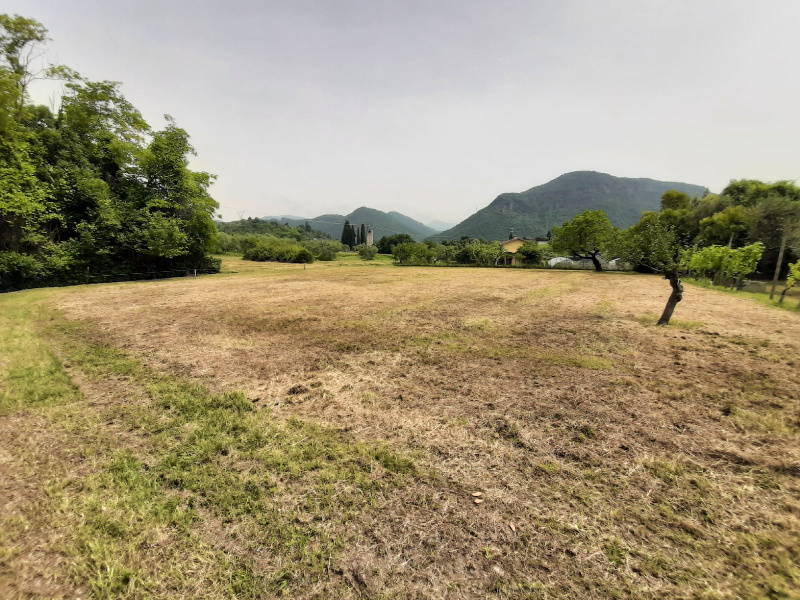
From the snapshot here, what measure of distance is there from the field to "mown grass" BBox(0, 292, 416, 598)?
0.02 m

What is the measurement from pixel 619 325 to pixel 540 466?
11.2 meters

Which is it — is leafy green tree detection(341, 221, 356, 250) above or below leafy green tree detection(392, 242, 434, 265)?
above

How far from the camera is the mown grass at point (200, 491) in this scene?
9.30ft

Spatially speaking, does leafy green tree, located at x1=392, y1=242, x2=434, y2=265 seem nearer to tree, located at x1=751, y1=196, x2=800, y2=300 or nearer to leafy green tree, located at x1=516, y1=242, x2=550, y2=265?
leafy green tree, located at x1=516, y1=242, x2=550, y2=265

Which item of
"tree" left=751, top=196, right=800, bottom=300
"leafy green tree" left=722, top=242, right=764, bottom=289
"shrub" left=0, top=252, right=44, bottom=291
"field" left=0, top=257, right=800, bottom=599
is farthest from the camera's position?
"tree" left=751, top=196, right=800, bottom=300

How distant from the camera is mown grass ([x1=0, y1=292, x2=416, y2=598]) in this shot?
9.30 feet

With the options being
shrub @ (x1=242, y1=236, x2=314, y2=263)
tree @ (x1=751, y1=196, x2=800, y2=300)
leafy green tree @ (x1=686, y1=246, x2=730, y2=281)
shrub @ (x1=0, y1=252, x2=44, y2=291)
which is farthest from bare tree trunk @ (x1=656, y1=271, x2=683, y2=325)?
shrub @ (x1=242, y1=236, x2=314, y2=263)

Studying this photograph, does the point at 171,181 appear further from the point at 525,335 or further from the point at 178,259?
the point at 525,335

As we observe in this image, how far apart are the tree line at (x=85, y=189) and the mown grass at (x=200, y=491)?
86.6 ft

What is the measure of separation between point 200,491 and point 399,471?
8.58ft

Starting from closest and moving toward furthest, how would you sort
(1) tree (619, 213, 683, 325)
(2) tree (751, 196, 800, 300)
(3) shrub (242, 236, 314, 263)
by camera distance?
(1) tree (619, 213, 683, 325), (2) tree (751, 196, 800, 300), (3) shrub (242, 236, 314, 263)

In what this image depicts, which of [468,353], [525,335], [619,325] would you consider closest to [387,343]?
[468,353]

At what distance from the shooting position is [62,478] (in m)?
4.00

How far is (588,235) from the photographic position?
45.7m
